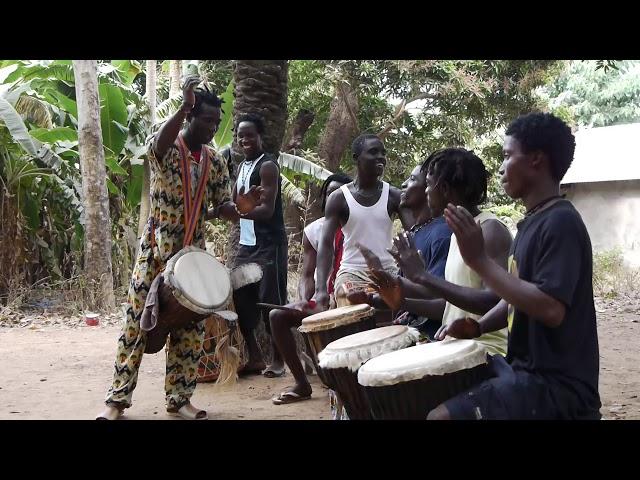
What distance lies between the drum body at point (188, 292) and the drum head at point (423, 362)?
1.68 meters

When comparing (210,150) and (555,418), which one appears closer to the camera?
(555,418)

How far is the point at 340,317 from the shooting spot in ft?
13.4

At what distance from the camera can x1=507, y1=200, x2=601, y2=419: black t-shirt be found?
2.54m

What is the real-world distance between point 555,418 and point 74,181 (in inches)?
412

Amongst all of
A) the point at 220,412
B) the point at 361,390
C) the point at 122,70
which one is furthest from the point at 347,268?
the point at 122,70

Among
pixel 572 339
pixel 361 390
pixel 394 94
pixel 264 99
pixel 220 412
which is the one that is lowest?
pixel 220 412

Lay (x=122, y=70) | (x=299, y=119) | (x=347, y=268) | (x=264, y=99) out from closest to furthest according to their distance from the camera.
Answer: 1. (x=347, y=268)
2. (x=264, y=99)
3. (x=299, y=119)
4. (x=122, y=70)

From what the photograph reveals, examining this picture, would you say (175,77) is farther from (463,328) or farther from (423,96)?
(463,328)

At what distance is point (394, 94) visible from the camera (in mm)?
14242

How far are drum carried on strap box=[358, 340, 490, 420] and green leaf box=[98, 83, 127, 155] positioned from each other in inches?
385

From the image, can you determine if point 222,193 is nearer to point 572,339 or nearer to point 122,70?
point 572,339

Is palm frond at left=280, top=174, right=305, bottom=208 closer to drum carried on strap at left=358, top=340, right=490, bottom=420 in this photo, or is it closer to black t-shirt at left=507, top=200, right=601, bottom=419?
drum carried on strap at left=358, top=340, right=490, bottom=420

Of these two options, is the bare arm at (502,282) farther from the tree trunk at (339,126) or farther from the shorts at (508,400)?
the tree trunk at (339,126)
